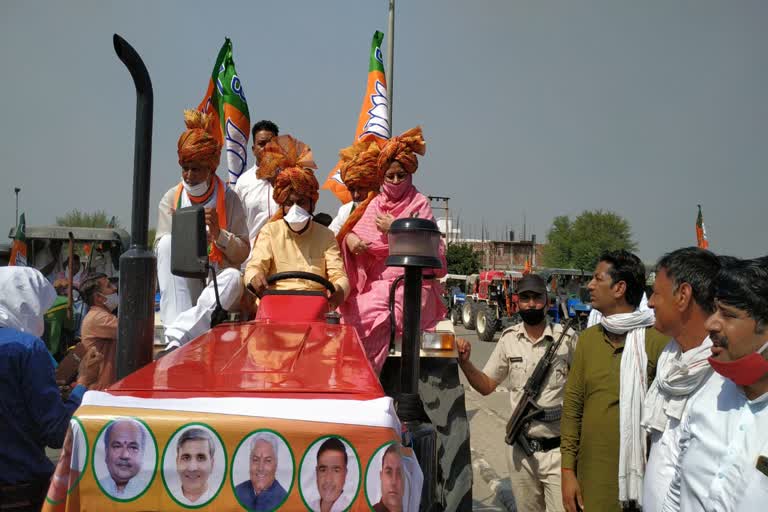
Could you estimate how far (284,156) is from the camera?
188 inches

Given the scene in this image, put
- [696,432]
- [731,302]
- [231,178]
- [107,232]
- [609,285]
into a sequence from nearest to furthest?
[731,302]
[696,432]
[609,285]
[231,178]
[107,232]

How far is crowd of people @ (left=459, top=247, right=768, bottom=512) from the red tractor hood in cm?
109

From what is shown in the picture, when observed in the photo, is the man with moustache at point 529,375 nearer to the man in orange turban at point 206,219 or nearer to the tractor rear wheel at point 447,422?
the tractor rear wheel at point 447,422

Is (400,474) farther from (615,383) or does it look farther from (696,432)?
(615,383)

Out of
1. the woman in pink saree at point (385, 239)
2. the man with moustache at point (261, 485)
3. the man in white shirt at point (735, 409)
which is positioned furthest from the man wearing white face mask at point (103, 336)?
the man in white shirt at point (735, 409)

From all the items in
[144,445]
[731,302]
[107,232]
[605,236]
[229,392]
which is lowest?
[144,445]

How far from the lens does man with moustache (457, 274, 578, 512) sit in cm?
370

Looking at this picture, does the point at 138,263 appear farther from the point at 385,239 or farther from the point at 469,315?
the point at 469,315

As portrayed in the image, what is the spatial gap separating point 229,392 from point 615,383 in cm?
201

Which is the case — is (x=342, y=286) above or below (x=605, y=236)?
below

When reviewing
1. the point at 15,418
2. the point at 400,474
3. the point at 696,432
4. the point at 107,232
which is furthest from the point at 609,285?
the point at 107,232

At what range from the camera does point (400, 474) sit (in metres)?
1.91

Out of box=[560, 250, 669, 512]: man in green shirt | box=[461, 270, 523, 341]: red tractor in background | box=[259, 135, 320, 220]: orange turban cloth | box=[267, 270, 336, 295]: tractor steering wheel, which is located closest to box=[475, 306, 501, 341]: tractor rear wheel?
box=[461, 270, 523, 341]: red tractor in background

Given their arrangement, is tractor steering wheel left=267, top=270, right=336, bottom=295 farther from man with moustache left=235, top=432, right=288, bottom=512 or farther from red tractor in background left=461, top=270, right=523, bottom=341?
A: red tractor in background left=461, top=270, right=523, bottom=341
